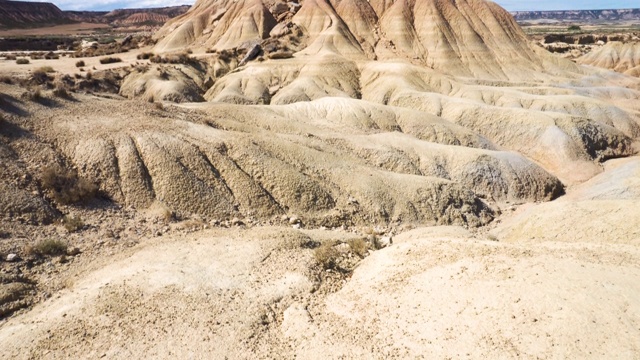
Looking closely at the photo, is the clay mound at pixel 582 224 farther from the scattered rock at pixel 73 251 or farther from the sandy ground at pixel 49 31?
the sandy ground at pixel 49 31

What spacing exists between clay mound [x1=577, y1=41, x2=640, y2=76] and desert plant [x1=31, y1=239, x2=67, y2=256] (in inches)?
3233

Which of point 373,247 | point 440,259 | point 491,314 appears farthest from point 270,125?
point 491,314

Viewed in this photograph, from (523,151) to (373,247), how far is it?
25.1 meters

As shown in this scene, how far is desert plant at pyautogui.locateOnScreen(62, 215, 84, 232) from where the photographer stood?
14070 millimetres

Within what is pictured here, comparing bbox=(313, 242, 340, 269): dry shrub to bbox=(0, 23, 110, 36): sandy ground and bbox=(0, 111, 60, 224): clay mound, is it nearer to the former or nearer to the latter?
bbox=(0, 111, 60, 224): clay mound

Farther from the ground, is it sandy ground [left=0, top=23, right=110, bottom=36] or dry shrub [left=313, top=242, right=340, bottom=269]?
sandy ground [left=0, top=23, right=110, bottom=36]

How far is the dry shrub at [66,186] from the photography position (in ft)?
49.8

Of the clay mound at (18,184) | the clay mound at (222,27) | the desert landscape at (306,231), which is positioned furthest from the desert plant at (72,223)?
the clay mound at (222,27)

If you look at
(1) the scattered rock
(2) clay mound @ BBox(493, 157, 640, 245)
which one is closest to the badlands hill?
(1) the scattered rock

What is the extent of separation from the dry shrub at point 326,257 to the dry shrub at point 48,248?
25.4 feet

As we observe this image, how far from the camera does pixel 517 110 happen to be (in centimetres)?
3728

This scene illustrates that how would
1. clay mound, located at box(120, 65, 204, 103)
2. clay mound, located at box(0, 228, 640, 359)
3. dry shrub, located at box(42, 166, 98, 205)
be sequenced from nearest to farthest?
clay mound, located at box(0, 228, 640, 359) → dry shrub, located at box(42, 166, 98, 205) → clay mound, located at box(120, 65, 204, 103)

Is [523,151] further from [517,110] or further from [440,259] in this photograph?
[440,259]

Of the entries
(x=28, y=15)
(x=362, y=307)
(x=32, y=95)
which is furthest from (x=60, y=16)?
(x=362, y=307)
